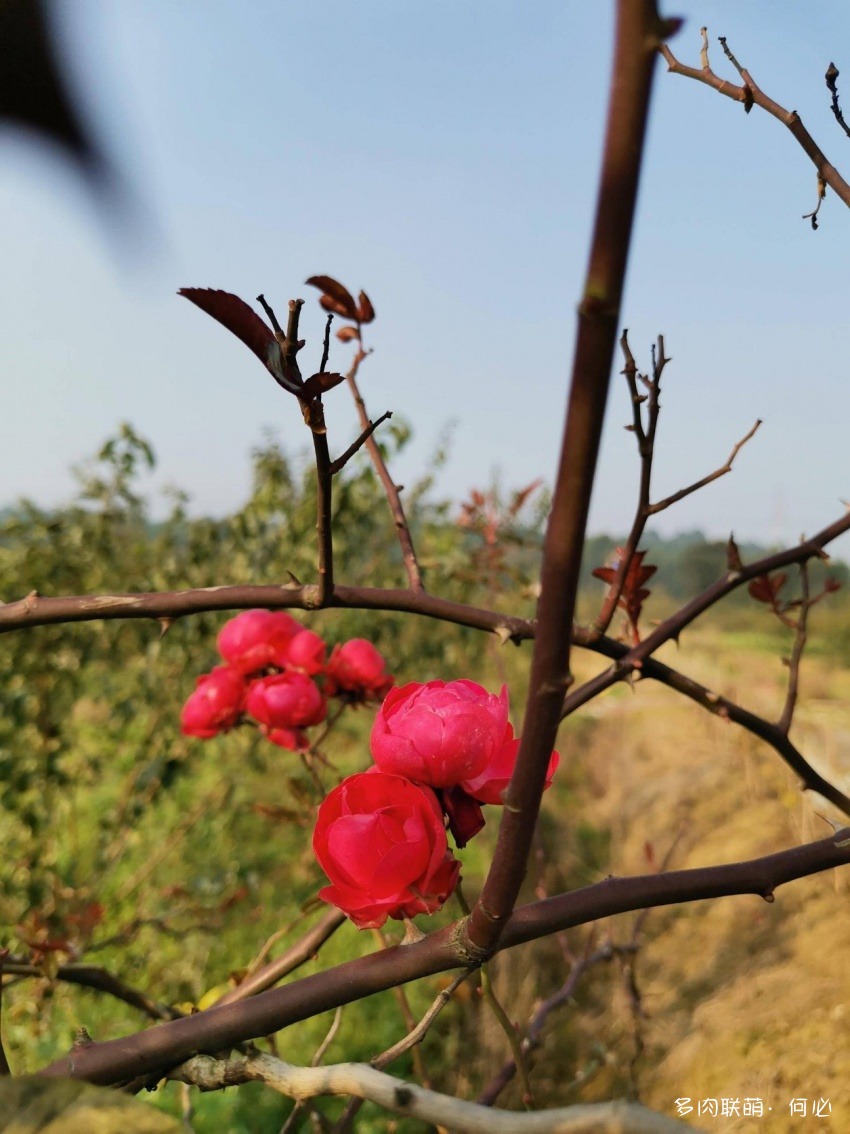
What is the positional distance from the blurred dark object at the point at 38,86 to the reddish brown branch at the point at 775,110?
17.7 feet

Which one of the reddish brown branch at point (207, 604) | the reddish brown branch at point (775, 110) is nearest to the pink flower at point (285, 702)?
the reddish brown branch at point (207, 604)

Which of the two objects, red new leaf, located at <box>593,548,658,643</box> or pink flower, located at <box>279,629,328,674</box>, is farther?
pink flower, located at <box>279,629,328,674</box>

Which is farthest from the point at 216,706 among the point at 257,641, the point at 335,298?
the point at 335,298

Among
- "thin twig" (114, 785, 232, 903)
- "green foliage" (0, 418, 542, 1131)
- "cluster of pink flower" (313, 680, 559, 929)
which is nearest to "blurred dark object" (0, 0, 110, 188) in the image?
"green foliage" (0, 418, 542, 1131)

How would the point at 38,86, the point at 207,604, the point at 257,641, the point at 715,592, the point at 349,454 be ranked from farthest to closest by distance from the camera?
the point at 38,86 < the point at 257,641 < the point at 715,592 < the point at 207,604 < the point at 349,454

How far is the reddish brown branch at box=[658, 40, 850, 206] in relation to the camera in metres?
0.76

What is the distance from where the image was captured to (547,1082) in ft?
7.42

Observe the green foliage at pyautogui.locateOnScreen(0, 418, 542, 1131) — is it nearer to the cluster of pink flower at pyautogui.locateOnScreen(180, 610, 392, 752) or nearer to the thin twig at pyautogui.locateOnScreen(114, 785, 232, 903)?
the thin twig at pyautogui.locateOnScreen(114, 785, 232, 903)

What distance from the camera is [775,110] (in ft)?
2.55

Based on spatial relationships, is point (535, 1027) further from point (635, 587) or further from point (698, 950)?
point (698, 950)

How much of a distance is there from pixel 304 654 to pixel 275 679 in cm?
5

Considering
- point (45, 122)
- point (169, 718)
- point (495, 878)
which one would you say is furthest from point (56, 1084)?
point (45, 122)

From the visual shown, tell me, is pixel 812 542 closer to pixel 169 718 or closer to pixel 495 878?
pixel 495 878

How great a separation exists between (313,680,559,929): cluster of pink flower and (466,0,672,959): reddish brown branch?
4.7 inches
